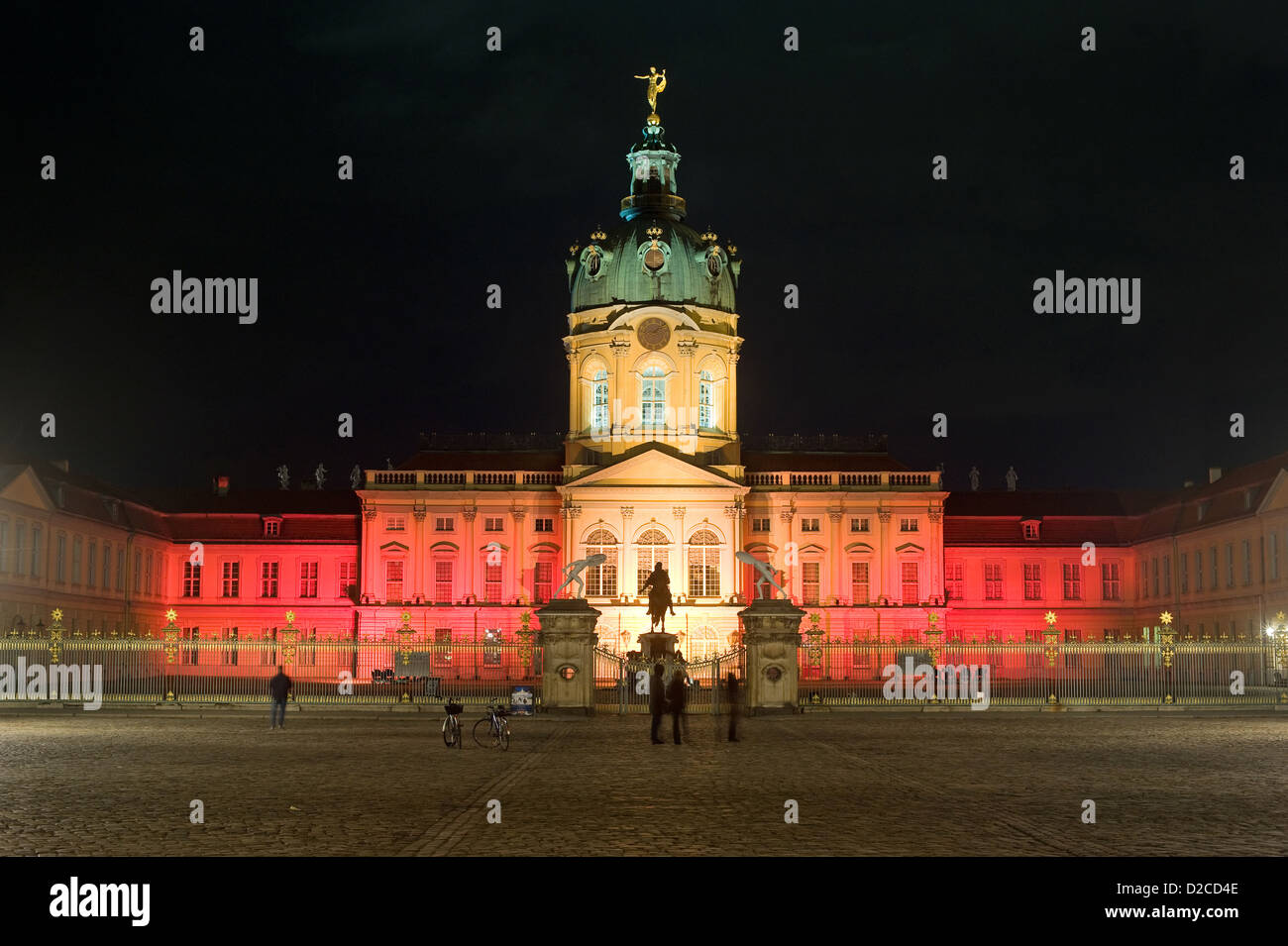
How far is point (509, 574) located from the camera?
80.2 metres

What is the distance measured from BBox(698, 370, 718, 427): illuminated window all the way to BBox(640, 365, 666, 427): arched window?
2.04 meters

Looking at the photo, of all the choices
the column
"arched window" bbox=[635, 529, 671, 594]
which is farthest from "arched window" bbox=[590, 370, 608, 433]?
"arched window" bbox=[635, 529, 671, 594]

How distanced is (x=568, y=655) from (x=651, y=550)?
124ft

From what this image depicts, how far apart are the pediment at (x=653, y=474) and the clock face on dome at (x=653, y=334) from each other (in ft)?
21.5

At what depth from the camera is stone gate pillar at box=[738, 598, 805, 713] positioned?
3969 cm

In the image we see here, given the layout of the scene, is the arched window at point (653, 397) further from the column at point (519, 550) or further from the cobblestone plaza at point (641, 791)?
the cobblestone plaza at point (641, 791)

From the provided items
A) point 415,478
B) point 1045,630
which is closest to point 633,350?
point 415,478

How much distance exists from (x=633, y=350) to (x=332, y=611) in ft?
69.6

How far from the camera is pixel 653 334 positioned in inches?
3201

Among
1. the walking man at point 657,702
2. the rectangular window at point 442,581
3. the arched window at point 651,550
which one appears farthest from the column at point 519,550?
the walking man at point 657,702

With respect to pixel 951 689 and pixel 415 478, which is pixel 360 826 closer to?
pixel 951 689

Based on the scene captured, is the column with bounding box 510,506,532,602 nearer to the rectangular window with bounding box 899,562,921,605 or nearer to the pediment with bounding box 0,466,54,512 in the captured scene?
the rectangular window with bounding box 899,562,921,605

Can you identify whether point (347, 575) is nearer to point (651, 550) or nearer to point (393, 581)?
point (393, 581)

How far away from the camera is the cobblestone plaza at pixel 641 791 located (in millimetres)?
15180
